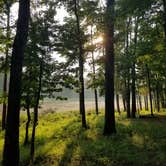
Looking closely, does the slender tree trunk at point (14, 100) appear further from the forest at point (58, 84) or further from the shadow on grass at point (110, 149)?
the shadow on grass at point (110, 149)

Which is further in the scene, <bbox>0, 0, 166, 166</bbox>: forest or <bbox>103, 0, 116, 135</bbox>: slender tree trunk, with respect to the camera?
<bbox>103, 0, 116, 135</bbox>: slender tree trunk

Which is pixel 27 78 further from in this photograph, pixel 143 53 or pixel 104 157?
pixel 143 53

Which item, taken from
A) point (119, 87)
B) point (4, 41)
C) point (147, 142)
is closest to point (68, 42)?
point (4, 41)

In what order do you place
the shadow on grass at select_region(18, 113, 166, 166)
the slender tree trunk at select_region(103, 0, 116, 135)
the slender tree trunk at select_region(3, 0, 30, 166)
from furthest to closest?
1. the slender tree trunk at select_region(103, 0, 116, 135)
2. the shadow on grass at select_region(18, 113, 166, 166)
3. the slender tree trunk at select_region(3, 0, 30, 166)

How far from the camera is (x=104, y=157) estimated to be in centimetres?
1138

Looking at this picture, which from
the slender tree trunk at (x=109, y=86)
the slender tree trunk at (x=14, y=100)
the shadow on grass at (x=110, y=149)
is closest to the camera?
the slender tree trunk at (x=14, y=100)

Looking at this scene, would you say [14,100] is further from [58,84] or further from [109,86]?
[109,86]

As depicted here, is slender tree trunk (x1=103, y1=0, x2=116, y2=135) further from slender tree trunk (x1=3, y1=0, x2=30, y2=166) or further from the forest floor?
slender tree trunk (x1=3, y1=0, x2=30, y2=166)

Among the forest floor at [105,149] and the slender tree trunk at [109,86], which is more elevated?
the slender tree trunk at [109,86]

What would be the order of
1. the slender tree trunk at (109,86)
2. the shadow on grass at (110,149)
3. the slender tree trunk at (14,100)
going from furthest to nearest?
the slender tree trunk at (109,86)
the shadow on grass at (110,149)
the slender tree trunk at (14,100)

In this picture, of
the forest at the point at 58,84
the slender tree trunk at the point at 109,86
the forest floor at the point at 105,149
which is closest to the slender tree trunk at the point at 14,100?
the forest at the point at 58,84

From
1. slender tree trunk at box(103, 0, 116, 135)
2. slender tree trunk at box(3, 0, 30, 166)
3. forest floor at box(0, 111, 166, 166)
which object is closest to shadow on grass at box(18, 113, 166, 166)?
forest floor at box(0, 111, 166, 166)

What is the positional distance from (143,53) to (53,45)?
570 cm

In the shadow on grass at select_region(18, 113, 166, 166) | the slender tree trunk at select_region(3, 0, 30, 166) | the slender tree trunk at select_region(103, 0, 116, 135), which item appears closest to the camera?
the slender tree trunk at select_region(3, 0, 30, 166)
